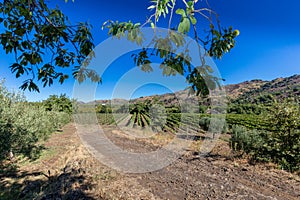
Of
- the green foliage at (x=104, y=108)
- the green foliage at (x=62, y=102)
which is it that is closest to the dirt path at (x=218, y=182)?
the green foliage at (x=104, y=108)

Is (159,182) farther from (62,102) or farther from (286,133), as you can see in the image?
(62,102)

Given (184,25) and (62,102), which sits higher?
(62,102)

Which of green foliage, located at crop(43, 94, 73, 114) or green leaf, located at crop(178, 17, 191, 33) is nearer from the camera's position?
green leaf, located at crop(178, 17, 191, 33)

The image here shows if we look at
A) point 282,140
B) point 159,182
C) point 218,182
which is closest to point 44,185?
point 159,182

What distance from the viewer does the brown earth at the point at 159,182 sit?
471cm

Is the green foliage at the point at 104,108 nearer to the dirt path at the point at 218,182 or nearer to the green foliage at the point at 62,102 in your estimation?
the green foliage at the point at 62,102

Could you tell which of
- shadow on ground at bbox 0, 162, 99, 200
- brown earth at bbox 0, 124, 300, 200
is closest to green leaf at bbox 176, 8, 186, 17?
brown earth at bbox 0, 124, 300, 200

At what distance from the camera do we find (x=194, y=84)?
1.55m

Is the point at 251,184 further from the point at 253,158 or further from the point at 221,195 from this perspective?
the point at 253,158

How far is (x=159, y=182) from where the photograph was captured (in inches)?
219

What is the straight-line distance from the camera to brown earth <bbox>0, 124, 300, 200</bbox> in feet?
15.4

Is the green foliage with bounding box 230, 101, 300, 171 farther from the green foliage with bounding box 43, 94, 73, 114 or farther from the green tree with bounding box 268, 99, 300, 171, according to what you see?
the green foliage with bounding box 43, 94, 73, 114

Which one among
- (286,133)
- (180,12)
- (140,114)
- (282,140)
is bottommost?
(282,140)

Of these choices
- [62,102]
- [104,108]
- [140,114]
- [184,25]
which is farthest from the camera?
[62,102]
